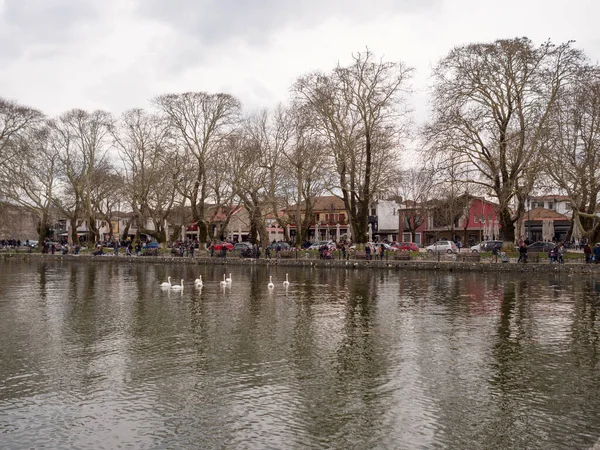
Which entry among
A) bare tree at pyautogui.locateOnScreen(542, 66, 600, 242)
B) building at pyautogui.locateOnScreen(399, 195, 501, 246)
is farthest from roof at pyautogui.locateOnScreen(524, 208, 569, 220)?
bare tree at pyautogui.locateOnScreen(542, 66, 600, 242)

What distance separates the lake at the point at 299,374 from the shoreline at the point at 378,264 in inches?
608

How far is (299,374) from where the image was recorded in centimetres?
1127

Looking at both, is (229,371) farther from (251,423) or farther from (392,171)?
(392,171)

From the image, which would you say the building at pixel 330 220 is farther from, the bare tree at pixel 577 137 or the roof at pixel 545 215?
the bare tree at pixel 577 137

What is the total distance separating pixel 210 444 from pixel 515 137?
37.9 metres

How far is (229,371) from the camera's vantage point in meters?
11.5

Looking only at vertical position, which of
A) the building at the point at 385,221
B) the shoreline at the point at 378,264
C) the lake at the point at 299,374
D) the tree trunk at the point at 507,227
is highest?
the building at the point at 385,221

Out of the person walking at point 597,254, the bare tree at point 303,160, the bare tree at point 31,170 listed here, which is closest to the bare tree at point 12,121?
the bare tree at point 31,170

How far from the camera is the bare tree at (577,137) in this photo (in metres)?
36.9

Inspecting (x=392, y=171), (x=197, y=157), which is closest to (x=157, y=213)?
(x=197, y=157)

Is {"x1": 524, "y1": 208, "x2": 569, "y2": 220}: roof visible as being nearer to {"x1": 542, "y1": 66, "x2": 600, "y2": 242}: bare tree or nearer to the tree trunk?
the tree trunk

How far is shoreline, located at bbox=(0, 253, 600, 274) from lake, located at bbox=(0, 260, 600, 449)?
15440 mm

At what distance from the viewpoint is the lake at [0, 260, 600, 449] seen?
27.1 feet

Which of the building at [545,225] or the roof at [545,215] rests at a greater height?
the roof at [545,215]
